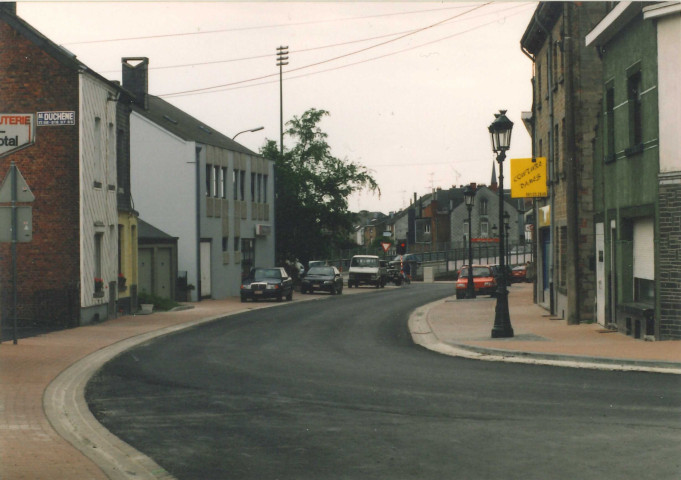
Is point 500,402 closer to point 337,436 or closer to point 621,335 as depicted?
point 337,436

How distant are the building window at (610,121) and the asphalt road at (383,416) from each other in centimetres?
750

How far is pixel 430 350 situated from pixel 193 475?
11437 millimetres

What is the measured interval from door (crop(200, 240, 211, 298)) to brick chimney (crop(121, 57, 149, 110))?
7.08 metres

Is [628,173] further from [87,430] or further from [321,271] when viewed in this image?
[321,271]

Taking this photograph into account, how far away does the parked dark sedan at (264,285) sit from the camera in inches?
1613

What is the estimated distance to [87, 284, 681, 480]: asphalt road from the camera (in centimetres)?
775

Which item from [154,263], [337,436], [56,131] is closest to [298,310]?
[154,263]

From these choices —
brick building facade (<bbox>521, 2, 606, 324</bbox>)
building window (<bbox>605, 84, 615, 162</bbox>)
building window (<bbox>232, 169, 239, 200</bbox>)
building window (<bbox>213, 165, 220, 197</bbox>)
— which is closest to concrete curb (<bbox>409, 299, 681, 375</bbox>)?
brick building facade (<bbox>521, 2, 606, 324</bbox>)

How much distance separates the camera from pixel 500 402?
36.6 feet

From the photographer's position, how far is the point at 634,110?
19812 mm

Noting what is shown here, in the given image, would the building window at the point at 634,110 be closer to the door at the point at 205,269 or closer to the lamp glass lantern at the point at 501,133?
the lamp glass lantern at the point at 501,133

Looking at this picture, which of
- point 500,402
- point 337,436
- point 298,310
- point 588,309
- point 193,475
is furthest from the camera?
point 298,310

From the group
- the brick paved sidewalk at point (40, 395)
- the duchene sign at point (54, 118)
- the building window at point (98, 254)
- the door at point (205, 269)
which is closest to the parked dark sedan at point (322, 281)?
the door at point (205, 269)

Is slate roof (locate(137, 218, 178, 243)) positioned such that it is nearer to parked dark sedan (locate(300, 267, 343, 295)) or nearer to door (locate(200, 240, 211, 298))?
door (locate(200, 240, 211, 298))
